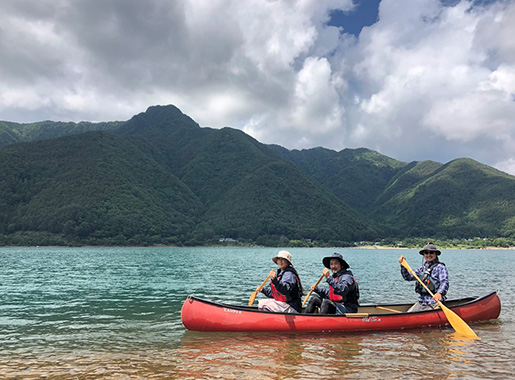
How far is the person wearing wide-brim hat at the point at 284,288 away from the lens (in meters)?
12.5

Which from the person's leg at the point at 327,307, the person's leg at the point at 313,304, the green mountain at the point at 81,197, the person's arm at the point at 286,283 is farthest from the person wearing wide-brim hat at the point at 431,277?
the green mountain at the point at 81,197

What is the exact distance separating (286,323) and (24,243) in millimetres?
149895

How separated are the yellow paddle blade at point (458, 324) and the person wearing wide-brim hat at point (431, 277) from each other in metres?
0.51

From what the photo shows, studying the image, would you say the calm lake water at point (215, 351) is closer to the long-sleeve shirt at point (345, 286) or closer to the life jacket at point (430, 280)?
the long-sleeve shirt at point (345, 286)

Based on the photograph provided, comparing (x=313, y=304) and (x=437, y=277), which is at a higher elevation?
(x=437, y=277)

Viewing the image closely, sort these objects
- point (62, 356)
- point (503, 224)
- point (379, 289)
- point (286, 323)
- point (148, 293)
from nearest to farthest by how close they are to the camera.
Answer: point (62, 356) < point (286, 323) < point (148, 293) < point (379, 289) < point (503, 224)

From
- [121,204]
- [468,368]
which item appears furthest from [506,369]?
[121,204]

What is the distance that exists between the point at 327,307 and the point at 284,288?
1886mm

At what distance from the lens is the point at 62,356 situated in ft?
34.3

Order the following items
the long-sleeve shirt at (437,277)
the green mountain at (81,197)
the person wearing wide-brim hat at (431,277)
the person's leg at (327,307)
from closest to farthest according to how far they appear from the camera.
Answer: the person's leg at (327,307) < the long-sleeve shirt at (437,277) < the person wearing wide-brim hat at (431,277) < the green mountain at (81,197)

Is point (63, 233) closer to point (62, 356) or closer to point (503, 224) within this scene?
point (62, 356)

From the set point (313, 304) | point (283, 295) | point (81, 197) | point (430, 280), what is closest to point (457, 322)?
point (430, 280)

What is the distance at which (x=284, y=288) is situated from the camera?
40.9ft

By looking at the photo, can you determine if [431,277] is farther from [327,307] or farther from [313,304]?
[313,304]
